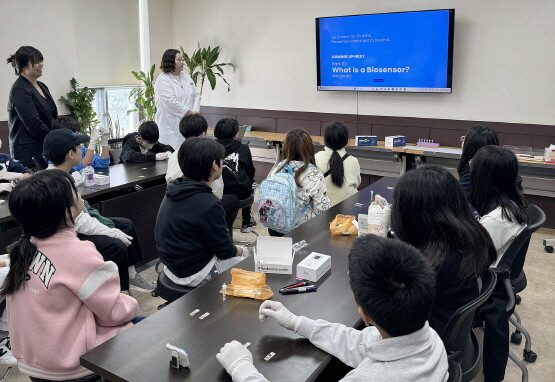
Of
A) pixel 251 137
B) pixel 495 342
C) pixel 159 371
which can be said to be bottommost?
pixel 495 342

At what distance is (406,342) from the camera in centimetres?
106

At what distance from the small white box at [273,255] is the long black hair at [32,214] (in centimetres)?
71

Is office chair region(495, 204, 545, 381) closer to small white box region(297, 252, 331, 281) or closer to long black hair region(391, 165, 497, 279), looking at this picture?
long black hair region(391, 165, 497, 279)

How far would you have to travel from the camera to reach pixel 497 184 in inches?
84.1

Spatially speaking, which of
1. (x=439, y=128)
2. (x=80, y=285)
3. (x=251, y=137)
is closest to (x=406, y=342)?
(x=80, y=285)

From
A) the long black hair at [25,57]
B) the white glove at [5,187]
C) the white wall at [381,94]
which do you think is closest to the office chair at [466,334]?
the white glove at [5,187]

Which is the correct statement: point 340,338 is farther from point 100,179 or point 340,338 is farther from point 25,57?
point 25,57

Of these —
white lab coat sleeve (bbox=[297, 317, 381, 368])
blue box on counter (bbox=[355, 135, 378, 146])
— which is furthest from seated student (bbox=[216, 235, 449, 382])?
blue box on counter (bbox=[355, 135, 378, 146])

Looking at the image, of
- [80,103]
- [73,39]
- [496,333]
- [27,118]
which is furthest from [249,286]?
[73,39]

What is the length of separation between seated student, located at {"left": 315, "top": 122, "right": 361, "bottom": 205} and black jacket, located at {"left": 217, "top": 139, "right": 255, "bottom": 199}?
64 centimetres

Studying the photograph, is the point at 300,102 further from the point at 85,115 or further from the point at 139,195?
the point at 139,195

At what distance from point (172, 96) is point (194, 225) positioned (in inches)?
120

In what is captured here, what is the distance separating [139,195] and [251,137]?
2.67 meters

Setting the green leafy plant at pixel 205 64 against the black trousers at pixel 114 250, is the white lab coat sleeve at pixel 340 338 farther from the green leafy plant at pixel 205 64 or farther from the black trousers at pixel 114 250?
the green leafy plant at pixel 205 64
